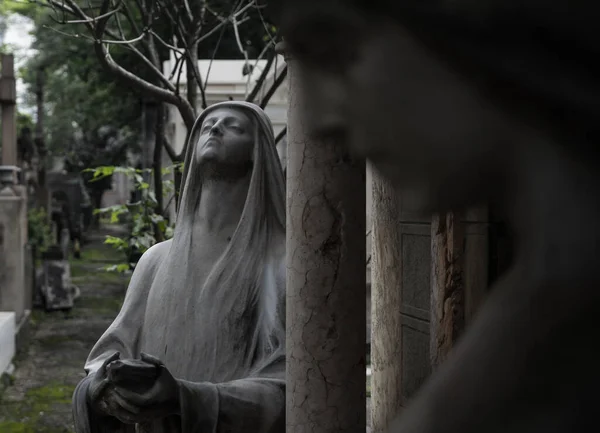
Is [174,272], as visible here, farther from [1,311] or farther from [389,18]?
[1,311]

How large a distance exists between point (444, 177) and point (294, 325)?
2.04 m

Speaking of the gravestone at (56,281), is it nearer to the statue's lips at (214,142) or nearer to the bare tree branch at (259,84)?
the bare tree branch at (259,84)

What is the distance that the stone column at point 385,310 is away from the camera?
5.36 m

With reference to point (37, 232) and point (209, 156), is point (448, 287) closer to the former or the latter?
point (209, 156)

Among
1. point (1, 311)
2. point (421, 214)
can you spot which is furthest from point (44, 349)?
point (421, 214)

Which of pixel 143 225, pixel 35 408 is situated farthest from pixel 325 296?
pixel 35 408

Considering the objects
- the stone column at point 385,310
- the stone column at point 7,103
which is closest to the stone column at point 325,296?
the stone column at point 385,310

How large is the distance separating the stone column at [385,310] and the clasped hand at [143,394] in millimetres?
2700

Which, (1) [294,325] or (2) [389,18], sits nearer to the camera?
(2) [389,18]

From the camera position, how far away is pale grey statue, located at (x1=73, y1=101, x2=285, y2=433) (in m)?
2.93

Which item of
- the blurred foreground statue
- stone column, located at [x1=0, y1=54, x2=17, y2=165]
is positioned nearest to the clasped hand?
the blurred foreground statue

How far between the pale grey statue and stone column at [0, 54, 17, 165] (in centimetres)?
1173

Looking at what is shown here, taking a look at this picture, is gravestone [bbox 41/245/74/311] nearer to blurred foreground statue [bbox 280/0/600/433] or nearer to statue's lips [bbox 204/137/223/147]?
statue's lips [bbox 204/137/223/147]

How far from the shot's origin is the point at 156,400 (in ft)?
8.87
